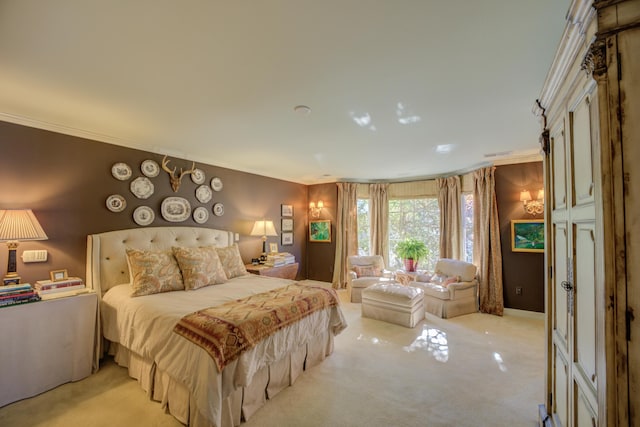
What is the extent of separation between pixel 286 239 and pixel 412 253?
106 inches

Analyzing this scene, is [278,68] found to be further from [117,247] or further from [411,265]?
[411,265]

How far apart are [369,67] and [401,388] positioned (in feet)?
8.68

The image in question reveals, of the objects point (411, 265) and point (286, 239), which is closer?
point (411, 265)

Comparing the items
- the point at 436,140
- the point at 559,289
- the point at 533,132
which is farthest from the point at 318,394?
the point at 533,132

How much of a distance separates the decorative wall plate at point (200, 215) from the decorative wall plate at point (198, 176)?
423 mm

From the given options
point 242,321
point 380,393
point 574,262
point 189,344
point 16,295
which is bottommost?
point 380,393

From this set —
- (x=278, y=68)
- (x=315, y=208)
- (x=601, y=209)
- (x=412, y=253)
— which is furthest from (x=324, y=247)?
(x=601, y=209)

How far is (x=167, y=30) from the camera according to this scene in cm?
145

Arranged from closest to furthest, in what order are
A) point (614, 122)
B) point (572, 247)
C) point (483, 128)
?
1. point (614, 122)
2. point (572, 247)
3. point (483, 128)

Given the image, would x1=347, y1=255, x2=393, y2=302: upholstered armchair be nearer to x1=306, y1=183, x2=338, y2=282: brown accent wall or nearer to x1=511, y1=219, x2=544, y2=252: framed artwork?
x1=306, y1=183, x2=338, y2=282: brown accent wall


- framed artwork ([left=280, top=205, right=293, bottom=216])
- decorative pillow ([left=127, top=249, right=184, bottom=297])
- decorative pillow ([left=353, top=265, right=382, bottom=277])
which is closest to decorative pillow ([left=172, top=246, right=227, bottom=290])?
decorative pillow ([left=127, top=249, right=184, bottom=297])

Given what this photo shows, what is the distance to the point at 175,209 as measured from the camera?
378 centimetres

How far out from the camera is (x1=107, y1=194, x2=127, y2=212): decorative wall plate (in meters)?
3.12

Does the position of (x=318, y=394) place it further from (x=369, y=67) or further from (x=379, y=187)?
(x=379, y=187)
